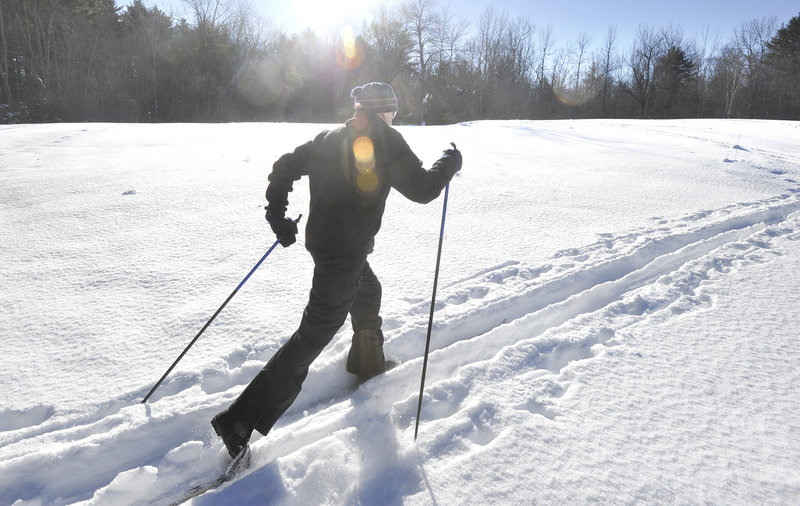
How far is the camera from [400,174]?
1722mm

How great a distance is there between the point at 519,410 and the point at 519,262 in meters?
1.79

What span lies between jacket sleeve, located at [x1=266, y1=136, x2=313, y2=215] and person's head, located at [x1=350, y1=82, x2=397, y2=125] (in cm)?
30

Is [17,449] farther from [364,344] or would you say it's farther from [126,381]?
[364,344]


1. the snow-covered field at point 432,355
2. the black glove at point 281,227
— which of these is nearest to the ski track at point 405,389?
the snow-covered field at point 432,355

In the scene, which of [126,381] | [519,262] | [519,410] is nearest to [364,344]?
[519,410]

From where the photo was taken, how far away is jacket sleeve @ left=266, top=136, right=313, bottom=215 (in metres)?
1.97

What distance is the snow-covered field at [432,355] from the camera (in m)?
1.61

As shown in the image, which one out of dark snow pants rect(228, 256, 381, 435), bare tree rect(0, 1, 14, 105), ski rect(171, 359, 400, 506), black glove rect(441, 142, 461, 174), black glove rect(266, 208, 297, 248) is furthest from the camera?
bare tree rect(0, 1, 14, 105)

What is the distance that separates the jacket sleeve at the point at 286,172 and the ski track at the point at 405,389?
859 mm

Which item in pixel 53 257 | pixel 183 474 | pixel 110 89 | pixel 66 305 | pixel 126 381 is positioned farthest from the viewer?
pixel 110 89

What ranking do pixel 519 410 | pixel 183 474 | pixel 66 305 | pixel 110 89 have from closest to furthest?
pixel 183 474 < pixel 519 410 < pixel 66 305 < pixel 110 89

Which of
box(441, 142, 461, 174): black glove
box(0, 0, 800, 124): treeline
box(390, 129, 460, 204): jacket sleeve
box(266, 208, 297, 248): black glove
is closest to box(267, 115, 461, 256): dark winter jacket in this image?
box(390, 129, 460, 204): jacket sleeve

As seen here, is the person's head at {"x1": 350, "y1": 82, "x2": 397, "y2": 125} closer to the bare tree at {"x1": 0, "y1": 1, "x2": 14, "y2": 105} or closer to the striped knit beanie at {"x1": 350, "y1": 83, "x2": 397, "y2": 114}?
the striped knit beanie at {"x1": 350, "y1": 83, "x2": 397, "y2": 114}

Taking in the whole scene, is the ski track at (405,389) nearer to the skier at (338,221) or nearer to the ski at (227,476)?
the ski at (227,476)
